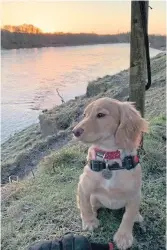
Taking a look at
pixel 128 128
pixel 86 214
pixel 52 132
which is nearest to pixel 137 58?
pixel 128 128

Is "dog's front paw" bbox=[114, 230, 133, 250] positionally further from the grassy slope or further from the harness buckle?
the harness buckle

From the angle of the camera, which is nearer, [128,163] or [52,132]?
[128,163]

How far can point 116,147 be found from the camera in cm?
274

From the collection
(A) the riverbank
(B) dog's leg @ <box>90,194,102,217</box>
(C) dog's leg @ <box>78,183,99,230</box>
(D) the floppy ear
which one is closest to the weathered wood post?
(D) the floppy ear

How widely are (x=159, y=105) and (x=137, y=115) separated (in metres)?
5.20

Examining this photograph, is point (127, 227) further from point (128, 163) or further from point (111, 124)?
point (111, 124)

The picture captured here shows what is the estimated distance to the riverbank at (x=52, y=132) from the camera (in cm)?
718

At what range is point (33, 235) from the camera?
313cm

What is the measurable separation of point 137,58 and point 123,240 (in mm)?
2069

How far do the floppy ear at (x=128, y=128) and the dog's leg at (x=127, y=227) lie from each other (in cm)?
45

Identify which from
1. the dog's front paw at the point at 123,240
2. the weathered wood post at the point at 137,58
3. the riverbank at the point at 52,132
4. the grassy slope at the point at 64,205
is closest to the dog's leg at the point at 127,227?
the dog's front paw at the point at 123,240

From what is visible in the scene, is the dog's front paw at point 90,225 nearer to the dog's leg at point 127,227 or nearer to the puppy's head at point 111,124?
the dog's leg at point 127,227

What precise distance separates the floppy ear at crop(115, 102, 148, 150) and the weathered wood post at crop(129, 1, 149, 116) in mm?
1435

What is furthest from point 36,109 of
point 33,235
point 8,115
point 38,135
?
point 33,235
